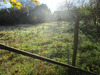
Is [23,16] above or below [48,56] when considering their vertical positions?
above

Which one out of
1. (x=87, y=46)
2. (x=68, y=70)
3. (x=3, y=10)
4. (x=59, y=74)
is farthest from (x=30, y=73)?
(x=3, y=10)

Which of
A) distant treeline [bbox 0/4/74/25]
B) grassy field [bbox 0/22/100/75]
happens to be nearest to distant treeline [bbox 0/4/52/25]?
distant treeline [bbox 0/4/74/25]

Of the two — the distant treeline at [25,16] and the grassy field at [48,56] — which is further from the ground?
the distant treeline at [25,16]

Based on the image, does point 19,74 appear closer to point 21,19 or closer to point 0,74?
point 0,74

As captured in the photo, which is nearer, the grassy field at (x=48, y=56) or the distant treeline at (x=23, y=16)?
the grassy field at (x=48, y=56)

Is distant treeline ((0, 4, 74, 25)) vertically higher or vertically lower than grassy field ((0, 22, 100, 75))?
higher

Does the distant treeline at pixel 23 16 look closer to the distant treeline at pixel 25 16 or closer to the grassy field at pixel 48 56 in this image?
the distant treeline at pixel 25 16

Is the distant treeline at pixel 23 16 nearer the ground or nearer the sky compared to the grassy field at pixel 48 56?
nearer the sky

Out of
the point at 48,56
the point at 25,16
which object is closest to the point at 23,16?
the point at 25,16

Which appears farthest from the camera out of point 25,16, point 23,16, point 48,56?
point 25,16

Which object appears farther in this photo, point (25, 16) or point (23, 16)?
point (25, 16)

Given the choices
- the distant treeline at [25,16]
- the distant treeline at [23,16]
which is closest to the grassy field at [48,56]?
the distant treeline at [25,16]

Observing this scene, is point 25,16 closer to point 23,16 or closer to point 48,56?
point 23,16

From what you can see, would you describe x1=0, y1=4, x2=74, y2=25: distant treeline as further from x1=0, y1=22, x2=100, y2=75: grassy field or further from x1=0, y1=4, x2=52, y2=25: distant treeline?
x1=0, y1=22, x2=100, y2=75: grassy field
